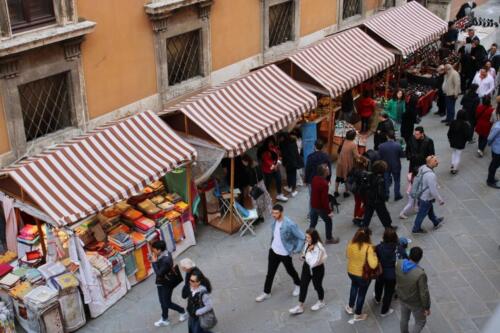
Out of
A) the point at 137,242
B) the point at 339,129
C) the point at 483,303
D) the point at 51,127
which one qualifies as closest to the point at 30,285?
the point at 137,242

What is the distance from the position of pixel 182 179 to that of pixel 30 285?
336 cm

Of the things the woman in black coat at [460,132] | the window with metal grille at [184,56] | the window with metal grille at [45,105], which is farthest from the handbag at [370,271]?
the window with metal grille at [184,56]

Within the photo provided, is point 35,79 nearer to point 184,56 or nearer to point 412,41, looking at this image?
point 184,56

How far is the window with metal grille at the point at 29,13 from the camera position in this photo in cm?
955

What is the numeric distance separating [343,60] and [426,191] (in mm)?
5332

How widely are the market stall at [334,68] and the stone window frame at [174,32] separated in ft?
6.77

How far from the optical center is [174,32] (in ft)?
40.2

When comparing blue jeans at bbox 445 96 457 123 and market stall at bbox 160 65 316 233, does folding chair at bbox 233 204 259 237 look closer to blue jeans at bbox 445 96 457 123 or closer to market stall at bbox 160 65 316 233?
market stall at bbox 160 65 316 233

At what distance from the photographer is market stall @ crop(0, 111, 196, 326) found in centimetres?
907

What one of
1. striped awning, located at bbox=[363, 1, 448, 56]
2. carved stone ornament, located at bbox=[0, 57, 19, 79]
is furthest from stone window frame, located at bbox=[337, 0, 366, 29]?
carved stone ornament, located at bbox=[0, 57, 19, 79]

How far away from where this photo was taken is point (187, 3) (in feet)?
39.3

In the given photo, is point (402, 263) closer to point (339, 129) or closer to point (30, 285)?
point (30, 285)

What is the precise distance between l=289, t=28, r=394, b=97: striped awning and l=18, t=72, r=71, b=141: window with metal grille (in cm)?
547

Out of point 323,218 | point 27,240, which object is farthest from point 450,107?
point 27,240
